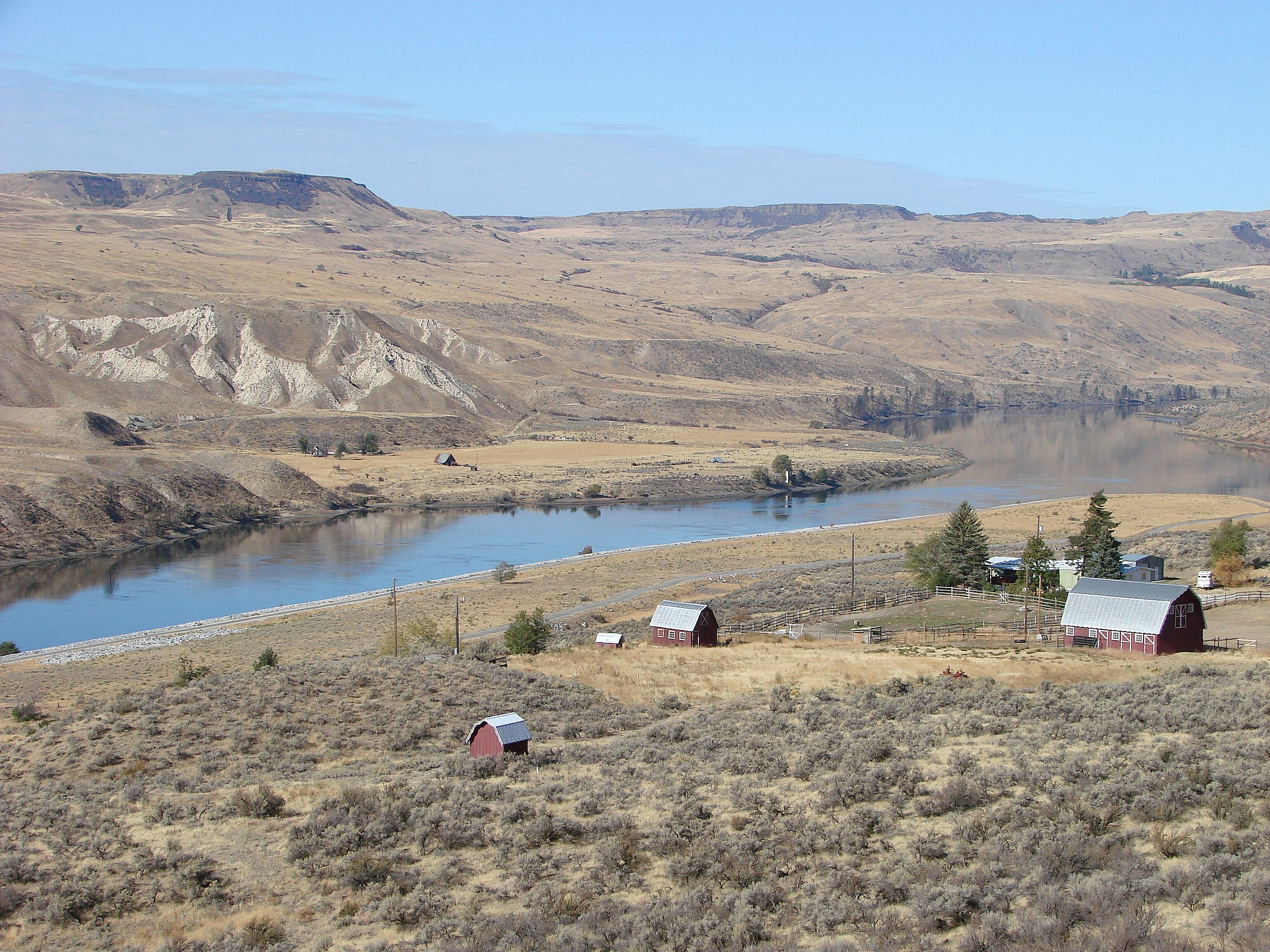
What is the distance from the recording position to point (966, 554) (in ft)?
147

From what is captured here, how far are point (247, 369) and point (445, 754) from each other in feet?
393

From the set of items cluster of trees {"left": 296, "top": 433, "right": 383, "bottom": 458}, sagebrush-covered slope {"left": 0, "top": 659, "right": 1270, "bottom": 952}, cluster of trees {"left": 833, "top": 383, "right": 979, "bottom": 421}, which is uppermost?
cluster of trees {"left": 833, "top": 383, "right": 979, "bottom": 421}

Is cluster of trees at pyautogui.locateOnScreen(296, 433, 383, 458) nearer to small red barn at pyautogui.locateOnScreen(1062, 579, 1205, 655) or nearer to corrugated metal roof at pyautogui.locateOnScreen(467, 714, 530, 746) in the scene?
small red barn at pyautogui.locateOnScreen(1062, 579, 1205, 655)

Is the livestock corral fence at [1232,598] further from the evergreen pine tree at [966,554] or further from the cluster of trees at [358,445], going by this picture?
the cluster of trees at [358,445]

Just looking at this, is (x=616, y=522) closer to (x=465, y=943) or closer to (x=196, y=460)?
(x=196, y=460)

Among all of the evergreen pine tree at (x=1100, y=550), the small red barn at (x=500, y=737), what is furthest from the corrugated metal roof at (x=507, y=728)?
the evergreen pine tree at (x=1100, y=550)

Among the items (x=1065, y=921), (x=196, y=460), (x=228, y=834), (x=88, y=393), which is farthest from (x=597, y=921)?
(x=88, y=393)

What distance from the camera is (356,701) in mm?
26094

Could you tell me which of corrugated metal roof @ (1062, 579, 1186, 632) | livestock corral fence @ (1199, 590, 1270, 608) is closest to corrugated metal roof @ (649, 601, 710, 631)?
corrugated metal roof @ (1062, 579, 1186, 632)

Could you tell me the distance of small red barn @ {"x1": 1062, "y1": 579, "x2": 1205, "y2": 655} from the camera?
30703 millimetres

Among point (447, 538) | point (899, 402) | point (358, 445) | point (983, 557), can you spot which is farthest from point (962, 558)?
point (899, 402)

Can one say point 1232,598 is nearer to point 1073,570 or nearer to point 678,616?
point 1073,570

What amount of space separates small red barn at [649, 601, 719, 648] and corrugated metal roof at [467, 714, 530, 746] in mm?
14349

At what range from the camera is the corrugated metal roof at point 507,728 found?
21.2 meters
